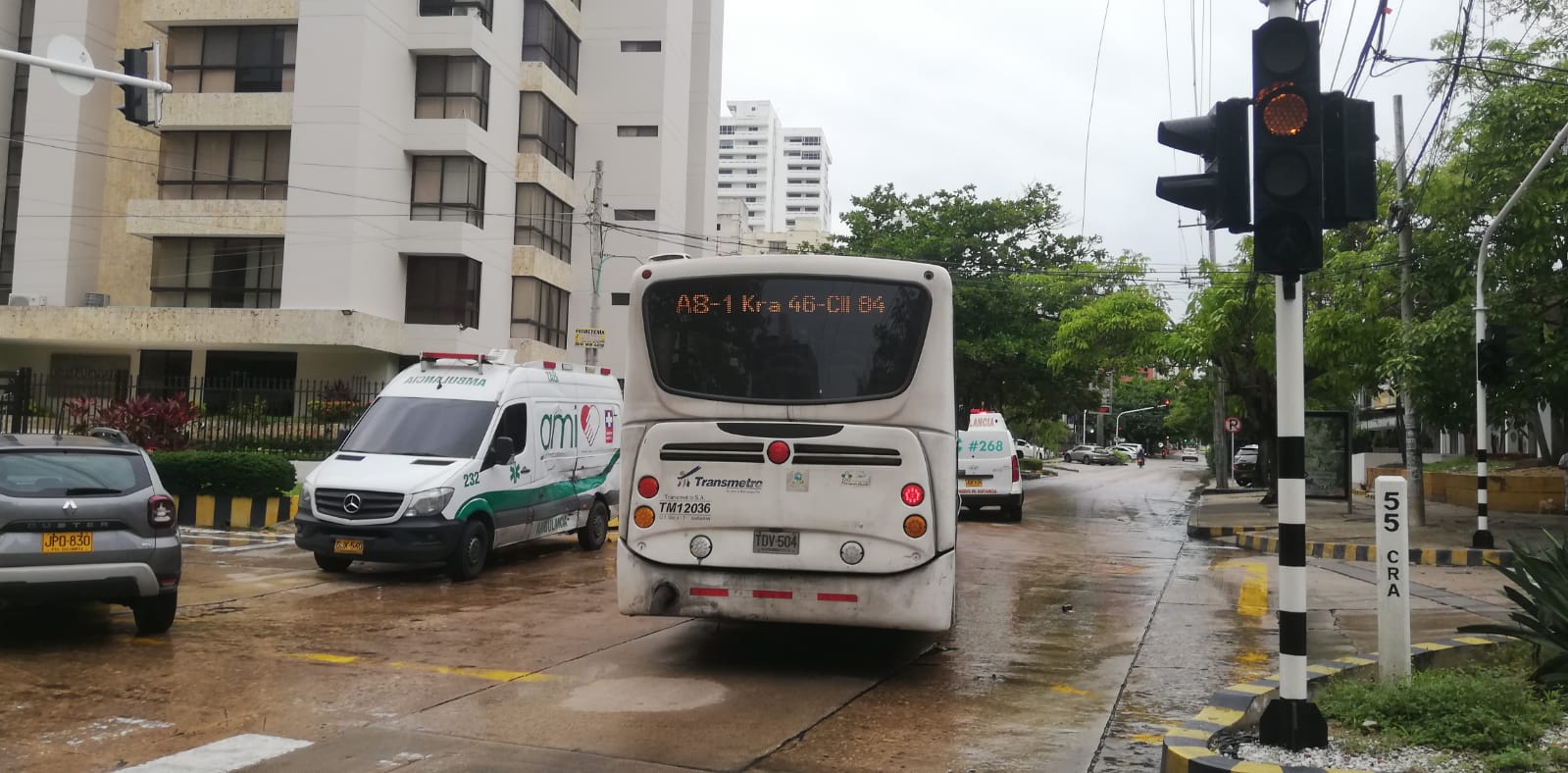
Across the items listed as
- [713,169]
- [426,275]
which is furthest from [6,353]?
[713,169]

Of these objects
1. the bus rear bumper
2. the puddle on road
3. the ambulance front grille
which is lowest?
the puddle on road

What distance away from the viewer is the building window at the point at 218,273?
30484 millimetres

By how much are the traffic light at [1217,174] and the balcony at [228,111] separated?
1111 inches

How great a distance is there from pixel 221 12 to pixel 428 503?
23.8 m

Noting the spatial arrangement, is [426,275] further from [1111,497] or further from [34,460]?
[34,460]

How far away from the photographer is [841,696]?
7.14 metres

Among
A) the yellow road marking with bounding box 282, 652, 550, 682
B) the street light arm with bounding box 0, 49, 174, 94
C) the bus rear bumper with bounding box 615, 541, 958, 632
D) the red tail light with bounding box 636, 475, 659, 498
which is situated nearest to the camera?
the yellow road marking with bounding box 282, 652, 550, 682

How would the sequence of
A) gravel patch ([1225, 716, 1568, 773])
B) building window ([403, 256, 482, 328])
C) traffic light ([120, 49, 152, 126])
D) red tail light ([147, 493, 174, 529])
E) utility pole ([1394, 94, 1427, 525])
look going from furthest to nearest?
building window ([403, 256, 482, 328]), utility pole ([1394, 94, 1427, 525]), traffic light ([120, 49, 152, 126]), red tail light ([147, 493, 174, 529]), gravel patch ([1225, 716, 1568, 773])

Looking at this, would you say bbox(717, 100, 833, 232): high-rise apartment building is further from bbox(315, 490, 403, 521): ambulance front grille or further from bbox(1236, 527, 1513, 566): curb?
bbox(315, 490, 403, 521): ambulance front grille

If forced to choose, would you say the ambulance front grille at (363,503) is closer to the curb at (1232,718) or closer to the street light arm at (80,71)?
the street light arm at (80,71)

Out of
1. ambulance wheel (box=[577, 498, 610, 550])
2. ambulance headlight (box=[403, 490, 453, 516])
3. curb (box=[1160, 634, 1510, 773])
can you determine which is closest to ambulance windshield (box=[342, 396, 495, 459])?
ambulance headlight (box=[403, 490, 453, 516])

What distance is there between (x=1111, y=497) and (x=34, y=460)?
3110 centimetres

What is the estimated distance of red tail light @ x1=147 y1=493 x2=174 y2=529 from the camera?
8.28 m

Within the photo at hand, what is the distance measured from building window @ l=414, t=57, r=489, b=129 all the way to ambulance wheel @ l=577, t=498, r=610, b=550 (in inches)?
723
